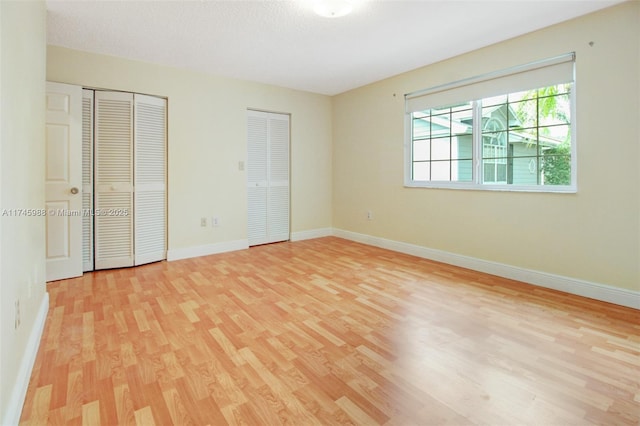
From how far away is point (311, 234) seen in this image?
18.8ft

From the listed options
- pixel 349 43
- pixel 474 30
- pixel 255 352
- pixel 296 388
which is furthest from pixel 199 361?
pixel 474 30

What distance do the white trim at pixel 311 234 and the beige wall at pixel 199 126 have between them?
1.25ft

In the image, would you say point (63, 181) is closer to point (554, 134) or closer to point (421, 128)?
point (421, 128)

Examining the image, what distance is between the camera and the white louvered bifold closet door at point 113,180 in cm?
375

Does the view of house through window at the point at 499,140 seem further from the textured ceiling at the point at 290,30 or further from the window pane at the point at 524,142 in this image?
the textured ceiling at the point at 290,30

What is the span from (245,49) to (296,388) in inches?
134

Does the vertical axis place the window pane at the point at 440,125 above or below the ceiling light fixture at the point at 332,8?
below

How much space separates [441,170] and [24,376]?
4230 mm

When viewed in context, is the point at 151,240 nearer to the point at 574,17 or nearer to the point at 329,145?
the point at 329,145

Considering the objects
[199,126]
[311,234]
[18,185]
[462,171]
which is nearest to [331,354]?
[18,185]

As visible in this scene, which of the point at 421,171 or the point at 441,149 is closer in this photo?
the point at 441,149

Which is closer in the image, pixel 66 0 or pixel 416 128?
pixel 66 0

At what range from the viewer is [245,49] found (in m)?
3.64

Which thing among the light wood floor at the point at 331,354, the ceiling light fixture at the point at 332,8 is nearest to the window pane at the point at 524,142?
the light wood floor at the point at 331,354
